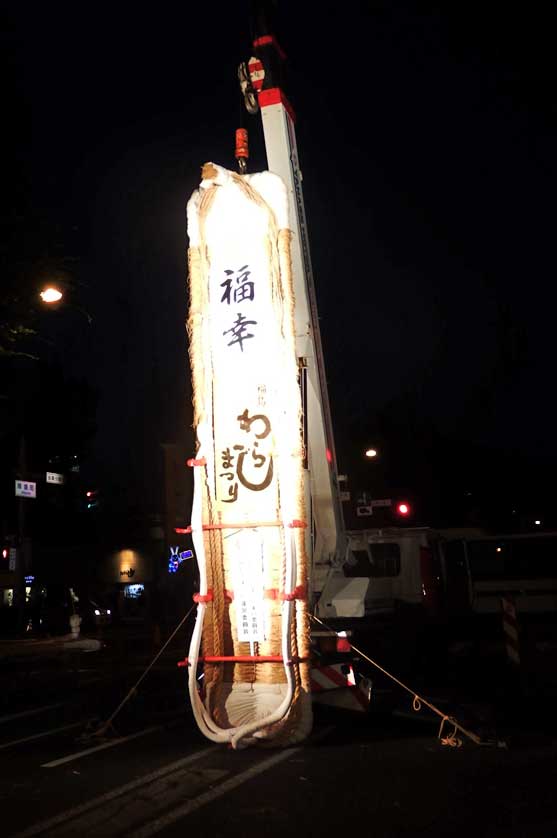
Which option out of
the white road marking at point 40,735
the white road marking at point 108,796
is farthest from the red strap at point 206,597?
the white road marking at point 40,735

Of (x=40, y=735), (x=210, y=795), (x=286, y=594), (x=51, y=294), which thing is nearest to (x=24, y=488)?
(x=51, y=294)

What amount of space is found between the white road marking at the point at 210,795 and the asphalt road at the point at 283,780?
0.02 metres

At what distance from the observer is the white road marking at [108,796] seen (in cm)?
572

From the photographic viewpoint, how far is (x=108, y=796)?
652cm

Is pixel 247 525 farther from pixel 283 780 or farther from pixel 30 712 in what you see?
pixel 30 712

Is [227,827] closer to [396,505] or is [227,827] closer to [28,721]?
[28,721]

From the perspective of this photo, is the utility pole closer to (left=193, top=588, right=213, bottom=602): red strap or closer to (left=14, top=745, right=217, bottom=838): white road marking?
(left=193, top=588, right=213, bottom=602): red strap

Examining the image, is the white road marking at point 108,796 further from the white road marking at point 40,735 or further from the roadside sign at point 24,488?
the roadside sign at point 24,488

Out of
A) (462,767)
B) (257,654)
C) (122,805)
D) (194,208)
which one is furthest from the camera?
(194,208)

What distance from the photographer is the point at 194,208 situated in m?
9.16

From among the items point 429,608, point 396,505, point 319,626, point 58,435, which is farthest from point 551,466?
point 319,626

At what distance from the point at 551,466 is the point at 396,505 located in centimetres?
6084

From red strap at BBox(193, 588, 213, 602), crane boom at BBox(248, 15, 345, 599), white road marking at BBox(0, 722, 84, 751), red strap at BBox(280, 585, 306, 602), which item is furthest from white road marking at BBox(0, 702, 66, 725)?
red strap at BBox(280, 585, 306, 602)

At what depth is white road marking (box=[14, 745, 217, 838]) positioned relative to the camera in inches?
225
